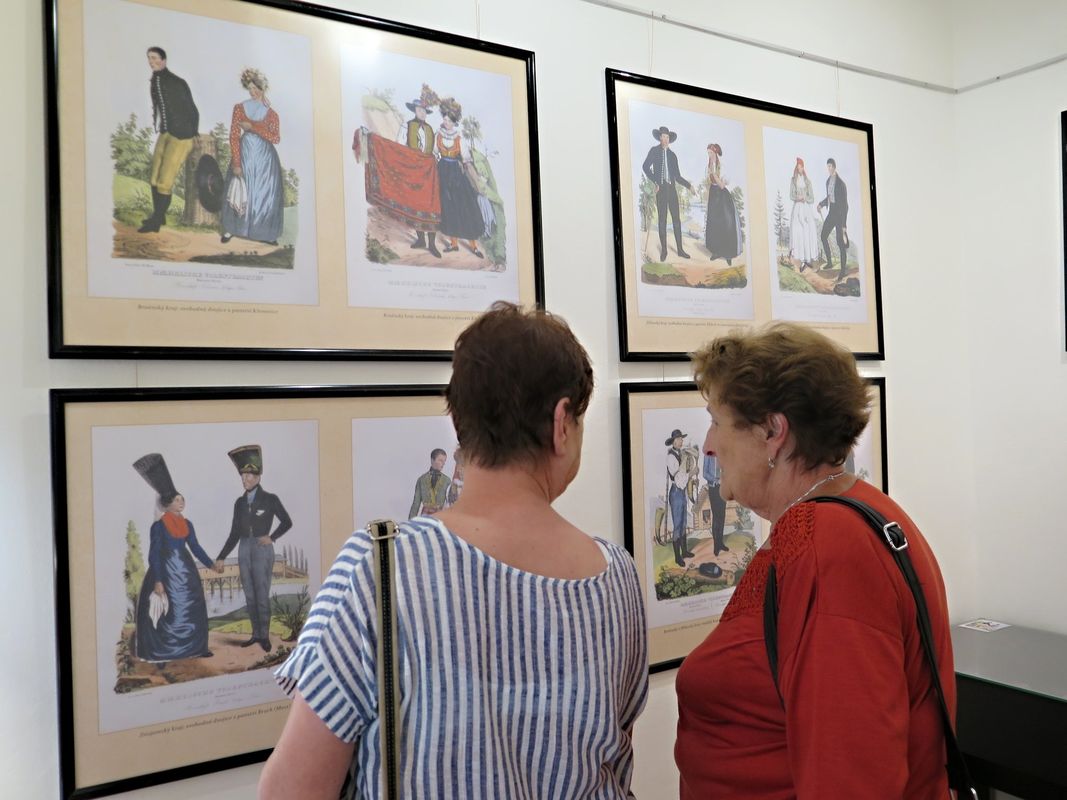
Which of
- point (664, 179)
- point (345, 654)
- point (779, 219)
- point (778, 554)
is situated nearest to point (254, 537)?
point (345, 654)

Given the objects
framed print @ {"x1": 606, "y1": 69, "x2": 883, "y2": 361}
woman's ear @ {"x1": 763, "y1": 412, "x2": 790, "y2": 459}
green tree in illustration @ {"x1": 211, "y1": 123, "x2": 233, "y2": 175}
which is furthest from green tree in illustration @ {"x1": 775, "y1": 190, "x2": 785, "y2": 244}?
green tree in illustration @ {"x1": 211, "y1": 123, "x2": 233, "y2": 175}

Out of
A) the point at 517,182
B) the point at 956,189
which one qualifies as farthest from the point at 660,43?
the point at 956,189

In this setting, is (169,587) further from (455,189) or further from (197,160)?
(455,189)

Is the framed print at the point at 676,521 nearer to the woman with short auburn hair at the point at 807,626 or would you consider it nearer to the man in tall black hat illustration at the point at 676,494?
the man in tall black hat illustration at the point at 676,494

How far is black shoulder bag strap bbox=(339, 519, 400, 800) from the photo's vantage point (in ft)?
2.88

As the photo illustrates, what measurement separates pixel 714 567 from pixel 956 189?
62.7 inches

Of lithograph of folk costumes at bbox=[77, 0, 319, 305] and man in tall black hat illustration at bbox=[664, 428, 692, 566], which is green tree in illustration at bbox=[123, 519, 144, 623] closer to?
lithograph of folk costumes at bbox=[77, 0, 319, 305]

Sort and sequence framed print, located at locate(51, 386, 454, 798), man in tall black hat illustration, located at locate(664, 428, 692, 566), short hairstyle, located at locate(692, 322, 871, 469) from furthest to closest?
man in tall black hat illustration, located at locate(664, 428, 692, 566) → framed print, located at locate(51, 386, 454, 798) → short hairstyle, located at locate(692, 322, 871, 469)

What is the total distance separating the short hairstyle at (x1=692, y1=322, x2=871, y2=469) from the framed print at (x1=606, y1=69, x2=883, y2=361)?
76cm

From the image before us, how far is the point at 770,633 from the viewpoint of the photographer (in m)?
1.18

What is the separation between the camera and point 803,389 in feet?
4.29

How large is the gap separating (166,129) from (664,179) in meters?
1.19

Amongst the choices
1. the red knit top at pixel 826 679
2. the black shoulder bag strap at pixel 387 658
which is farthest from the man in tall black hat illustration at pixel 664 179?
the black shoulder bag strap at pixel 387 658

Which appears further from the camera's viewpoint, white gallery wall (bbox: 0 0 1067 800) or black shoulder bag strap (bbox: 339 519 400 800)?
white gallery wall (bbox: 0 0 1067 800)
